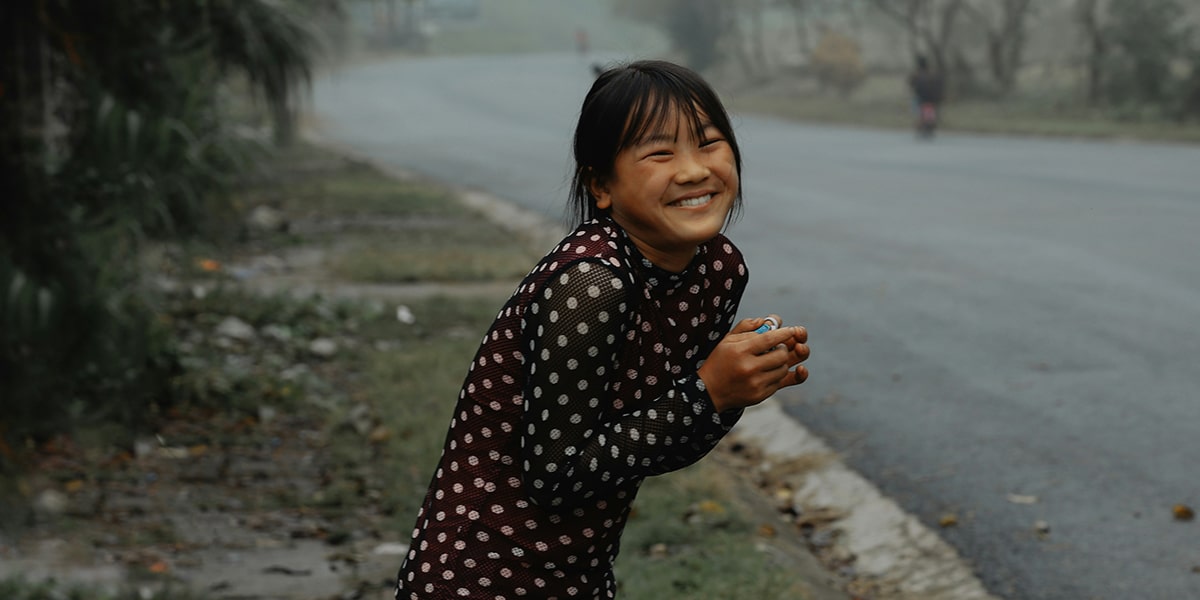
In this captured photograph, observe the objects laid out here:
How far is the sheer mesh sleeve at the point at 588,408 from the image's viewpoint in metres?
2.14

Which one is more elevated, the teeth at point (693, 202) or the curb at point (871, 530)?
the teeth at point (693, 202)

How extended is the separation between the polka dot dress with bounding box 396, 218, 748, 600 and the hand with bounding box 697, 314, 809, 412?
0.08 ft

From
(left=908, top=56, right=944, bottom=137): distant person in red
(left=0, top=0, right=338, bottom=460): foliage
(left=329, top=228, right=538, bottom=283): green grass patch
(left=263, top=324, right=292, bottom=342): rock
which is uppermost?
(left=0, top=0, right=338, bottom=460): foliage

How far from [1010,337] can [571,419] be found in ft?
21.8

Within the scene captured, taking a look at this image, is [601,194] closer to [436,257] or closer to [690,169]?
[690,169]

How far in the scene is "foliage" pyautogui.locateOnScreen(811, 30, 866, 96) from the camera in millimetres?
41094

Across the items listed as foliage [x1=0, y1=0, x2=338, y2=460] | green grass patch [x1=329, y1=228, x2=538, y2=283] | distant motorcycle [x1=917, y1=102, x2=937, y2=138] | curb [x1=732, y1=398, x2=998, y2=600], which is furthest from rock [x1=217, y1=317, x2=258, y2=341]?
distant motorcycle [x1=917, y1=102, x2=937, y2=138]

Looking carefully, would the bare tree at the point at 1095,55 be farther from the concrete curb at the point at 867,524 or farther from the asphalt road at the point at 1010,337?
the concrete curb at the point at 867,524

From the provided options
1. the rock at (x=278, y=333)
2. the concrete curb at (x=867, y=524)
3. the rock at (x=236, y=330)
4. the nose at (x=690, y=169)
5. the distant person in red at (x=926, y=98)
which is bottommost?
the distant person in red at (x=926, y=98)

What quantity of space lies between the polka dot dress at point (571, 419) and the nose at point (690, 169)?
5.0 inches

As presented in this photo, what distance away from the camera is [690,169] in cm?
224

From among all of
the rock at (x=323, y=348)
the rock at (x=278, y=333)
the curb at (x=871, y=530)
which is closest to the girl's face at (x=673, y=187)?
the curb at (x=871, y=530)

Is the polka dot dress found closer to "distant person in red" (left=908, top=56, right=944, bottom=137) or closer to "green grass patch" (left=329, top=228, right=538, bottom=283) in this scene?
"green grass patch" (left=329, top=228, right=538, bottom=283)

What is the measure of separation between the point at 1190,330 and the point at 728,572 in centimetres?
488
